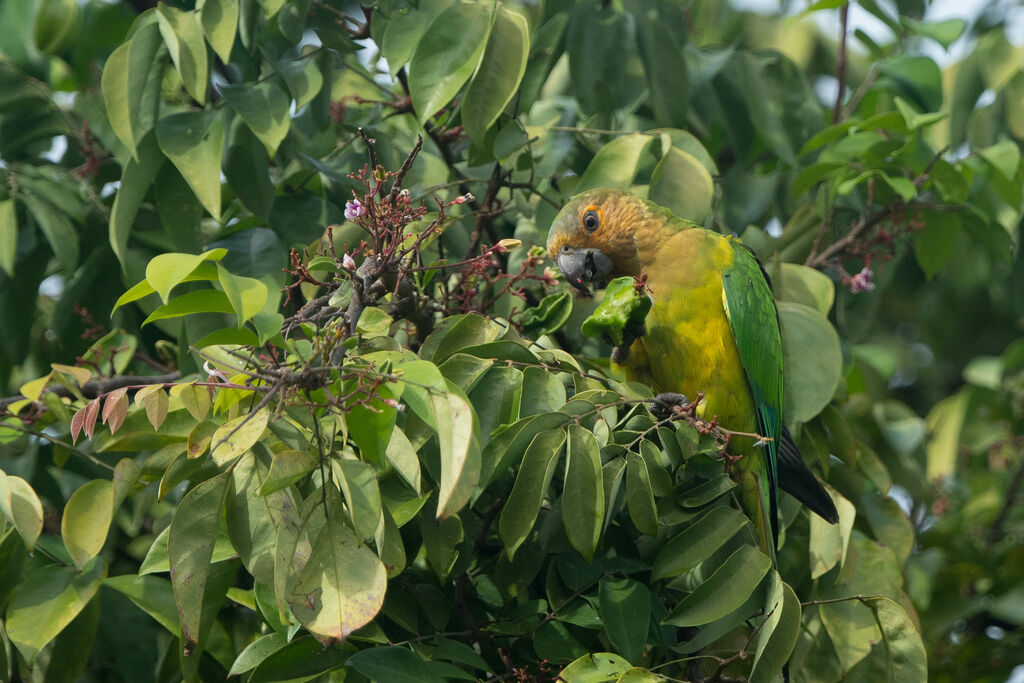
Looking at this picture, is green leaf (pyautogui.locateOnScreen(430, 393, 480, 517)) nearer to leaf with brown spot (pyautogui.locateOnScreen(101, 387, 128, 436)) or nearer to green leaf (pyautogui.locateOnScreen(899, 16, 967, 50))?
leaf with brown spot (pyautogui.locateOnScreen(101, 387, 128, 436))

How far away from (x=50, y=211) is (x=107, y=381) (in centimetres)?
63

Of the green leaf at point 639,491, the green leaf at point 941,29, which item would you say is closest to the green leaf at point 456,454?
the green leaf at point 639,491

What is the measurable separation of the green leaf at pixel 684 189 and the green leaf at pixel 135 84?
1458mm

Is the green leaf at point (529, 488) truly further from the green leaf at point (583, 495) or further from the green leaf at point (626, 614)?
the green leaf at point (626, 614)

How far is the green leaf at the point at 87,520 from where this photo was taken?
2068mm

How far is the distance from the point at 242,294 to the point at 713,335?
168 centimetres

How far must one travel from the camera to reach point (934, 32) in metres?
3.37

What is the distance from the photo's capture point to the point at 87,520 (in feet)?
6.91

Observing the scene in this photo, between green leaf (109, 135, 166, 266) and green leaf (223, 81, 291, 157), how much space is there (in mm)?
272

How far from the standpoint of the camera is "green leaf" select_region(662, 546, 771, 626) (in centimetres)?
209

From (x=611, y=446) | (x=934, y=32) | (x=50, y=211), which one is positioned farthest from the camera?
(x=934, y=32)

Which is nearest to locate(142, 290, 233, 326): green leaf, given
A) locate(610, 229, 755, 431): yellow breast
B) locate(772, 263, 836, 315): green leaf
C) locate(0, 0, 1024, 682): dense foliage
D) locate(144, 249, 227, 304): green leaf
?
locate(0, 0, 1024, 682): dense foliage

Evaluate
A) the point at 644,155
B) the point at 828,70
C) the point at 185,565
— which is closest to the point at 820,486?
the point at 644,155

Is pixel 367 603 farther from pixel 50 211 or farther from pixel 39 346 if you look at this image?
pixel 39 346
